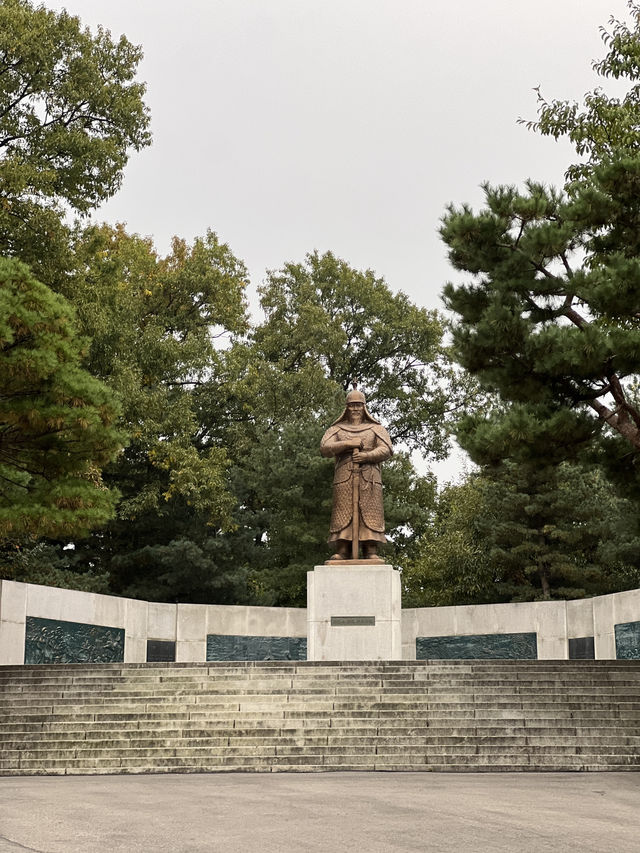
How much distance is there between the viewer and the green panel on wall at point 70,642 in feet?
60.0

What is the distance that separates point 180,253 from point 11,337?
22.6m

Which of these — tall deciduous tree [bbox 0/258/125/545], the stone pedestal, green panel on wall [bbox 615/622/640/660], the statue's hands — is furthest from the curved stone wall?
tall deciduous tree [bbox 0/258/125/545]

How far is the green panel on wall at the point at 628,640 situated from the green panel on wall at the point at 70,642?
372 inches

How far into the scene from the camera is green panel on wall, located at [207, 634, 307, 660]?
832 inches

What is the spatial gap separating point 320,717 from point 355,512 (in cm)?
579

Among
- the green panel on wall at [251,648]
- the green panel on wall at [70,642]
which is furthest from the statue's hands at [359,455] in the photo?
the green panel on wall at [70,642]

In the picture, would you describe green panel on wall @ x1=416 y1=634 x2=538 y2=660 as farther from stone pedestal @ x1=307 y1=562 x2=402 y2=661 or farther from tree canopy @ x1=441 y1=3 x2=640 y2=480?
tree canopy @ x1=441 y1=3 x2=640 y2=480

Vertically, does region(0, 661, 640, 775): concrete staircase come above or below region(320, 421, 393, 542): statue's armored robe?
below

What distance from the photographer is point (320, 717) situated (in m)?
11.8

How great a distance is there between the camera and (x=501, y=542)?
25.0 meters

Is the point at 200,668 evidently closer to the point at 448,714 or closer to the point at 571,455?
the point at 448,714

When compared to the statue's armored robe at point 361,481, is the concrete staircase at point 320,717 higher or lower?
lower

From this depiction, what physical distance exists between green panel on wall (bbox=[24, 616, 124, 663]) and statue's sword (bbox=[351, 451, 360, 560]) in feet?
18.7

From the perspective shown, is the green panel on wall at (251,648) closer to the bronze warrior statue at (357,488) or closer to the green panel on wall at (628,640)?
the bronze warrior statue at (357,488)
